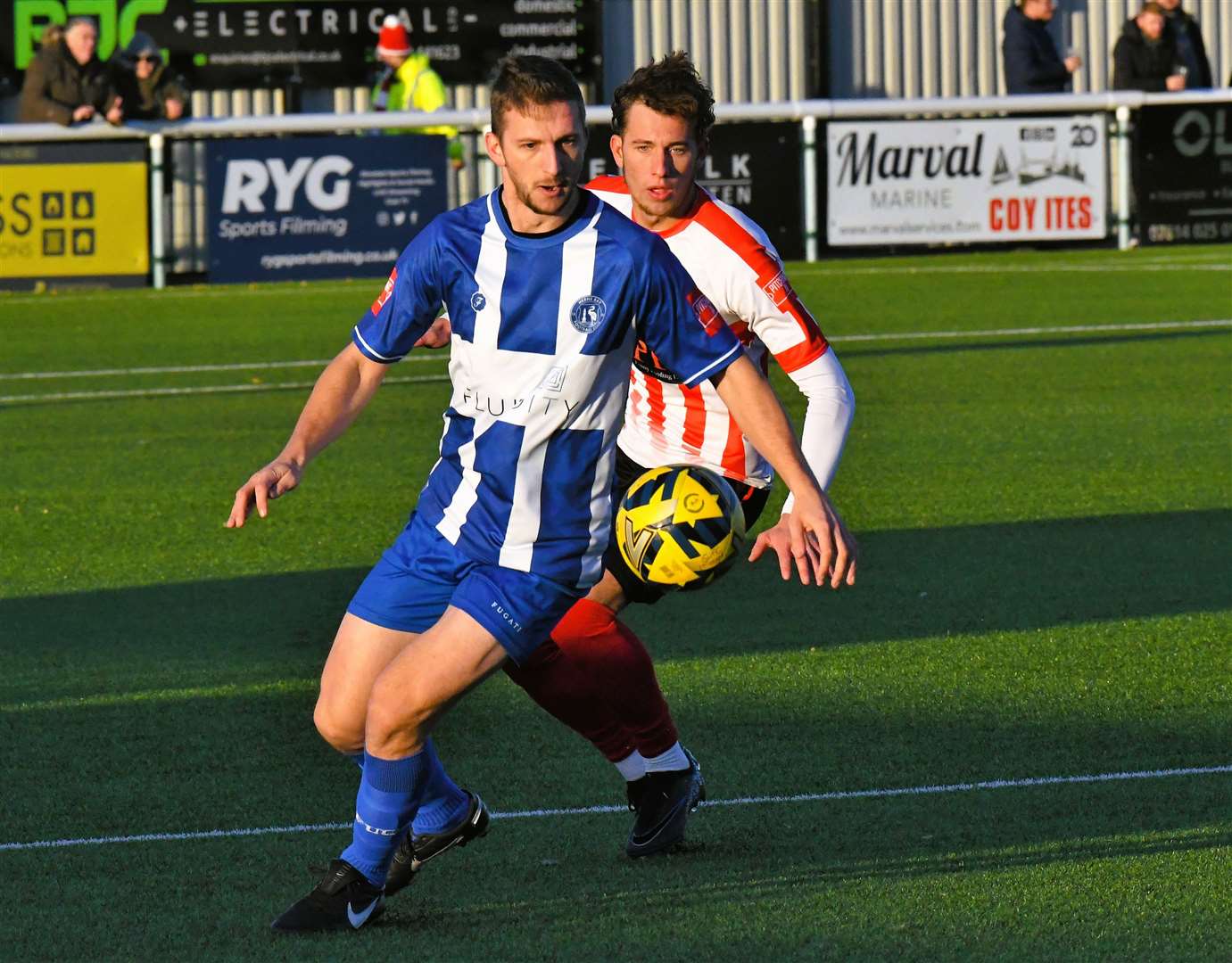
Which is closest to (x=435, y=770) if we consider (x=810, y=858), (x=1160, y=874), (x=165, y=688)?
(x=810, y=858)

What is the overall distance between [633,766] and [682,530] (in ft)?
2.06

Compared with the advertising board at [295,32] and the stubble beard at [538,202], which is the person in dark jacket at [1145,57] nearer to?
the advertising board at [295,32]

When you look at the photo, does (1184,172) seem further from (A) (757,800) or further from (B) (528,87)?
(B) (528,87)

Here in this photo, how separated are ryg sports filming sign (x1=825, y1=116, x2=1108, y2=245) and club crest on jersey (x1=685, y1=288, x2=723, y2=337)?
16.2 m

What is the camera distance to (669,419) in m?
5.74

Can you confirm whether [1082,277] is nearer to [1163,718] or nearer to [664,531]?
[1163,718]

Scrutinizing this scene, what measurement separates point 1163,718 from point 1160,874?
1.48 meters

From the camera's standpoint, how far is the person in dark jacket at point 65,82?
67.2 feet

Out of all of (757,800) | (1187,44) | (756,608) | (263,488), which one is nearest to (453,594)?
(263,488)

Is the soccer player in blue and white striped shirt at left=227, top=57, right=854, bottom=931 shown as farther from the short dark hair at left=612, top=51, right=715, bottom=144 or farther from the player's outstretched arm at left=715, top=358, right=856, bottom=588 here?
the short dark hair at left=612, top=51, right=715, bottom=144

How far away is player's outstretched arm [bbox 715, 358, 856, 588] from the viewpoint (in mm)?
4516

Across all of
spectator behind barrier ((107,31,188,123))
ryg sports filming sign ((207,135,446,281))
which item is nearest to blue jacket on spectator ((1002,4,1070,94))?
ryg sports filming sign ((207,135,446,281))

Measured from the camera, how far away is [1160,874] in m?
4.94

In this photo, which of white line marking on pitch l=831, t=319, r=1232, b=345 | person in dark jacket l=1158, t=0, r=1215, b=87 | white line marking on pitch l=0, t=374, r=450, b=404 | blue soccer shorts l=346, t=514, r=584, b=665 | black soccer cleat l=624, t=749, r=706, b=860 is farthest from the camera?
person in dark jacket l=1158, t=0, r=1215, b=87
